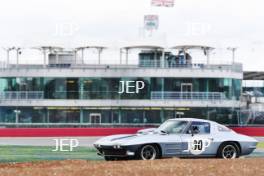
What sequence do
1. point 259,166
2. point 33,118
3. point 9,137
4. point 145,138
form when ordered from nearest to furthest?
point 259,166, point 145,138, point 9,137, point 33,118

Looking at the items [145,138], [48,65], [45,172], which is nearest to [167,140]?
[145,138]

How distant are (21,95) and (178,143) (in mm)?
46311

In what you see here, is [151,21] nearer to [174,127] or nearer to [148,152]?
[174,127]

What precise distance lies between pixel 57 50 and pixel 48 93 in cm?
567

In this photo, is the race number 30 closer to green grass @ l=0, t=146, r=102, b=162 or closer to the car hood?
the car hood

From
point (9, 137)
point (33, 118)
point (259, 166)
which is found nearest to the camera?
point (259, 166)

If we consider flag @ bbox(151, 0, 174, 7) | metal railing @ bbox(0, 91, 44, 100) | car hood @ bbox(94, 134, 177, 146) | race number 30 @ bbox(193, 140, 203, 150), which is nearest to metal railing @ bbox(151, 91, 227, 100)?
flag @ bbox(151, 0, 174, 7)

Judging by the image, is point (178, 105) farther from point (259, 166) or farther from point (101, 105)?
point (259, 166)

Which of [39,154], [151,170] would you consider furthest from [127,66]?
[151,170]

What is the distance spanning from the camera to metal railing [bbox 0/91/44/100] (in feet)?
211

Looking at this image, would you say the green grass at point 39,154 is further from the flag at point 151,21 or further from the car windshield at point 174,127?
the flag at point 151,21

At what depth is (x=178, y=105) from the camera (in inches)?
2506

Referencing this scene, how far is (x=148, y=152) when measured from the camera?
768 inches

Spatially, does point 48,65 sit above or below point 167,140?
above
